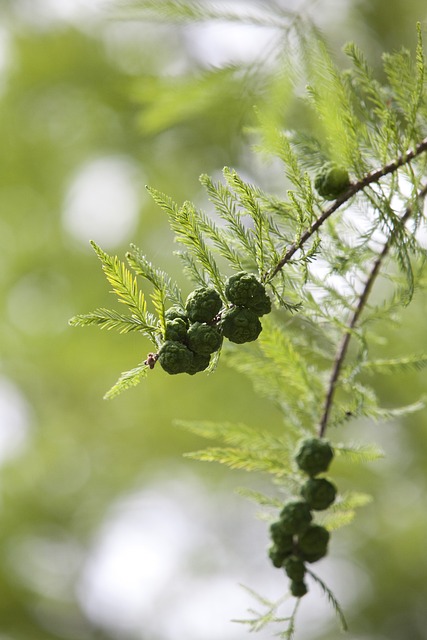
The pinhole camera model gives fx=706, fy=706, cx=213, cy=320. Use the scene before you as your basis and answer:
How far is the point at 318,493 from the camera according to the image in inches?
23.2

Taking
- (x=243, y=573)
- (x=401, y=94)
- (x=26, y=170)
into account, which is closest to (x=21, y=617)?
(x=243, y=573)

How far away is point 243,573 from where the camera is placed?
2213 millimetres

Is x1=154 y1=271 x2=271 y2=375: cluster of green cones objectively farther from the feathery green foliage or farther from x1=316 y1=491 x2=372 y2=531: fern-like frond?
x1=316 y1=491 x2=372 y2=531: fern-like frond

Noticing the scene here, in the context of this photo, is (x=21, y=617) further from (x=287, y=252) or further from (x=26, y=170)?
(x=287, y=252)

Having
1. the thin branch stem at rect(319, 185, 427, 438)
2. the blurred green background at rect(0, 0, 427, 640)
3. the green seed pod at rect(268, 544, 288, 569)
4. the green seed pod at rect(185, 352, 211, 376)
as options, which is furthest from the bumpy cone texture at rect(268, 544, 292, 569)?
the blurred green background at rect(0, 0, 427, 640)

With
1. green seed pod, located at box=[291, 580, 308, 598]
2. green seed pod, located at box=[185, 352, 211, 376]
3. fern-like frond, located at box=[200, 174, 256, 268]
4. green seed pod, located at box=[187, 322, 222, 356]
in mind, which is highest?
fern-like frond, located at box=[200, 174, 256, 268]

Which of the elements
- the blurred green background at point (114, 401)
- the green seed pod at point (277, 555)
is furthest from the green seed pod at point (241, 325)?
the blurred green background at point (114, 401)

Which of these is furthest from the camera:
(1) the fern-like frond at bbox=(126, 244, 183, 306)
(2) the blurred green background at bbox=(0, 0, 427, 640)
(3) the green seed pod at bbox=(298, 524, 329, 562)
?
(2) the blurred green background at bbox=(0, 0, 427, 640)

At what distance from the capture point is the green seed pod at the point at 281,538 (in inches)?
23.0

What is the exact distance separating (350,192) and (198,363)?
0.53 feet

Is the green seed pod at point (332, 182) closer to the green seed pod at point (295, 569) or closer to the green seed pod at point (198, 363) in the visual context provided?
the green seed pod at point (198, 363)

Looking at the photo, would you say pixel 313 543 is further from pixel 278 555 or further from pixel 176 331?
pixel 176 331

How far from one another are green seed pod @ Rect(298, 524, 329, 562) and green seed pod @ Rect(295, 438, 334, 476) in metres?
0.05

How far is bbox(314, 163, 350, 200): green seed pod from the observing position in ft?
1.64
